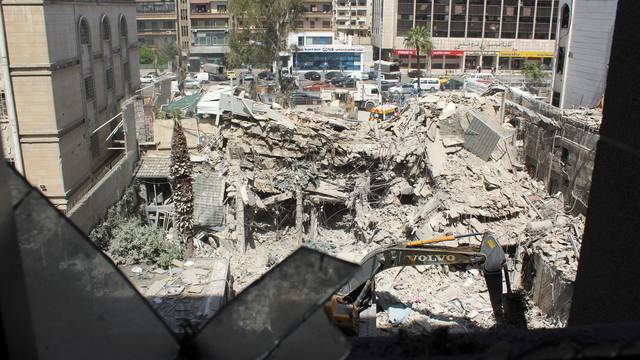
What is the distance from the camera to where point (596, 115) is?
17.5m

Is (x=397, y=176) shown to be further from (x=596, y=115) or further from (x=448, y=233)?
(x=596, y=115)

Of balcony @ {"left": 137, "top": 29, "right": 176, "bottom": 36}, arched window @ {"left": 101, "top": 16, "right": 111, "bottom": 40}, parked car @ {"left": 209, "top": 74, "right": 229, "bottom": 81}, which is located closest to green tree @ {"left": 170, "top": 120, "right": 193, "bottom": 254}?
arched window @ {"left": 101, "top": 16, "right": 111, "bottom": 40}

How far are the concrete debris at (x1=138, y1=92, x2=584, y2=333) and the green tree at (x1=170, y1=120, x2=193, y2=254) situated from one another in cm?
163

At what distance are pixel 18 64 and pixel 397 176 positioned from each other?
11.7 metres

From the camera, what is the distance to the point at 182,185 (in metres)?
16.2

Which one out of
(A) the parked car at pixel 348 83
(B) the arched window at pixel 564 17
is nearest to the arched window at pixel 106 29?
(B) the arched window at pixel 564 17

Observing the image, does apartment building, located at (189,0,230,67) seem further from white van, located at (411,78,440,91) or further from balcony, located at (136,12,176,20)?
white van, located at (411,78,440,91)

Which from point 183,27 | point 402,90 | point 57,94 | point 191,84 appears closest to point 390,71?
point 402,90

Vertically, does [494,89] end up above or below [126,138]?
above

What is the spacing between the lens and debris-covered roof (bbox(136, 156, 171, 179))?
21.0 meters

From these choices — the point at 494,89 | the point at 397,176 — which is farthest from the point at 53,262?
the point at 494,89

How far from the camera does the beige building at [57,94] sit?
14.4m

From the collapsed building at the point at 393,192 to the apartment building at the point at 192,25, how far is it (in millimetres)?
40538

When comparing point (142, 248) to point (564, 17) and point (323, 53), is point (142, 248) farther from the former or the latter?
point (323, 53)
